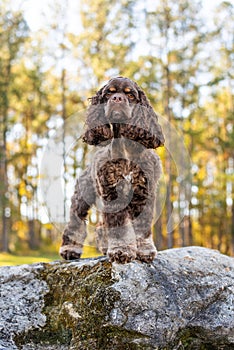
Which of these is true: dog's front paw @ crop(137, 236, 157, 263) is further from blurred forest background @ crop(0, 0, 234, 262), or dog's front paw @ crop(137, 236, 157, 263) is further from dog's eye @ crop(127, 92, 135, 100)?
blurred forest background @ crop(0, 0, 234, 262)

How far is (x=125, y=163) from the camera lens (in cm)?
459

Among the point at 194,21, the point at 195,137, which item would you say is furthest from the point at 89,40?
the point at 195,137

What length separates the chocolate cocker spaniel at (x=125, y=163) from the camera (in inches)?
171

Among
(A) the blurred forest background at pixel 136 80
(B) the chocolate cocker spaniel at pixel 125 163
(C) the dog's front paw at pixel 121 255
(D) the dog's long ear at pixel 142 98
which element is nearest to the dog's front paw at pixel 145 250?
(B) the chocolate cocker spaniel at pixel 125 163

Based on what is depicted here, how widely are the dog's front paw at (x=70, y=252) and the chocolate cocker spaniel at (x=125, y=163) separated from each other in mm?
775

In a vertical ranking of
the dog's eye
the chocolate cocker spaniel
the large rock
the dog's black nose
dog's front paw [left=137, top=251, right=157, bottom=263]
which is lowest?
the large rock

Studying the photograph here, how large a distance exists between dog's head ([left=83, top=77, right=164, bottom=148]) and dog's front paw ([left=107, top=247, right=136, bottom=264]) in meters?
1.03

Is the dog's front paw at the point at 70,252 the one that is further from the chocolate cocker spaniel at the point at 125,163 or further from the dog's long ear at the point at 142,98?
the dog's long ear at the point at 142,98

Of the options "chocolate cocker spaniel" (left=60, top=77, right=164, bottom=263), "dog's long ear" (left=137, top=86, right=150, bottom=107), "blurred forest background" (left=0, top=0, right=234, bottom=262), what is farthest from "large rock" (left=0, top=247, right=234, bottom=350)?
"blurred forest background" (left=0, top=0, right=234, bottom=262)

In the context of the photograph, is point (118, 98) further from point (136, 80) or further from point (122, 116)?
point (136, 80)

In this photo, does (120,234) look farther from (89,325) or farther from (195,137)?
(195,137)

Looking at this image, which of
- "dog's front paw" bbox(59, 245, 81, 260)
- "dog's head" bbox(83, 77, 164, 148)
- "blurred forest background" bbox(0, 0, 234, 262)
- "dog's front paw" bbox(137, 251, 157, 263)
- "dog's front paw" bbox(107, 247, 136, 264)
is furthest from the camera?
"blurred forest background" bbox(0, 0, 234, 262)

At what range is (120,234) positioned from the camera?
14.9 ft

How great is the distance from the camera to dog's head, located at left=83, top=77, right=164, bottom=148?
4.26 m
